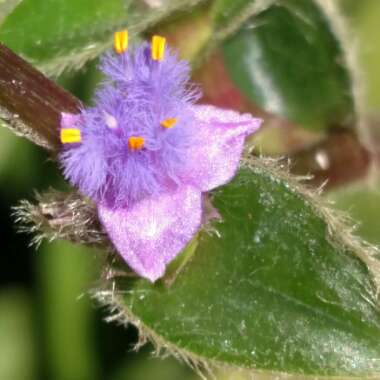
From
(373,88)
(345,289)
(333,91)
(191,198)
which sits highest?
(191,198)

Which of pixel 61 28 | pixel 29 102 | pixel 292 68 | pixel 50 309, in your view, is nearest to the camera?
pixel 29 102

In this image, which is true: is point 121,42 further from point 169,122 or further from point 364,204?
point 364,204

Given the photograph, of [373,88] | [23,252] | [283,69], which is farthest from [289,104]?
[23,252]

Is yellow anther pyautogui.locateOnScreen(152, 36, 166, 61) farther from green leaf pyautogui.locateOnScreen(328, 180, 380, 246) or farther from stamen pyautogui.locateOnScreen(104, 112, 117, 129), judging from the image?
green leaf pyautogui.locateOnScreen(328, 180, 380, 246)

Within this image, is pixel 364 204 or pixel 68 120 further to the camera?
pixel 364 204

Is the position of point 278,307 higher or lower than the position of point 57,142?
lower

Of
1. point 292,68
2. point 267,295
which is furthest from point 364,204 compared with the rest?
point 267,295

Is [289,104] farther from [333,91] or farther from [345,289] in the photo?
[345,289]
